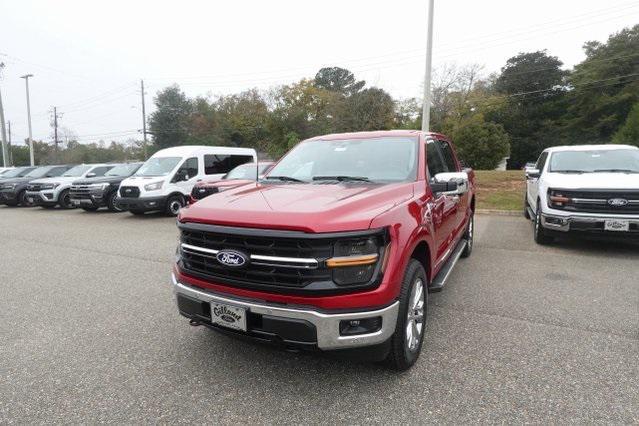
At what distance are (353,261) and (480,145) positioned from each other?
33925 millimetres

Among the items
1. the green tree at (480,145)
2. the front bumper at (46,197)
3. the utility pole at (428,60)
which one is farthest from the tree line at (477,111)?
the front bumper at (46,197)

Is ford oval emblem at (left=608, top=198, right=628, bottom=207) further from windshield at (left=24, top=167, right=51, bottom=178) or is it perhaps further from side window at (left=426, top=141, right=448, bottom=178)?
windshield at (left=24, top=167, right=51, bottom=178)

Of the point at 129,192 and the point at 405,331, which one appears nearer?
the point at 405,331

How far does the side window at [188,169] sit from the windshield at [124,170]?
354 centimetres

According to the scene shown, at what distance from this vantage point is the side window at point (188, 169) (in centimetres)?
1233

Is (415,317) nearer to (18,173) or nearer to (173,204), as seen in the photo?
(173,204)

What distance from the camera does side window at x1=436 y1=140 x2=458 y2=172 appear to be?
4855mm

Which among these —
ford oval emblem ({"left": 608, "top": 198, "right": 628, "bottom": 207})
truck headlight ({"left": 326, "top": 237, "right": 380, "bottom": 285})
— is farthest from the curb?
truck headlight ({"left": 326, "top": 237, "right": 380, "bottom": 285})

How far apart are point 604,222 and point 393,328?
496cm

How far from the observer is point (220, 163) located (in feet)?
43.4

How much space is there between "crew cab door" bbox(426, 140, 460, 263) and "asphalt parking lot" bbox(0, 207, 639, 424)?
2.29 ft

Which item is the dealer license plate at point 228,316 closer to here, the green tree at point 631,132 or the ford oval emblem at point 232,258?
the ford oval emblem at point 232,258

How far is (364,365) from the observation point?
3.07 metres

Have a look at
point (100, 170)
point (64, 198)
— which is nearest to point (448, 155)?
point (64, 198)
